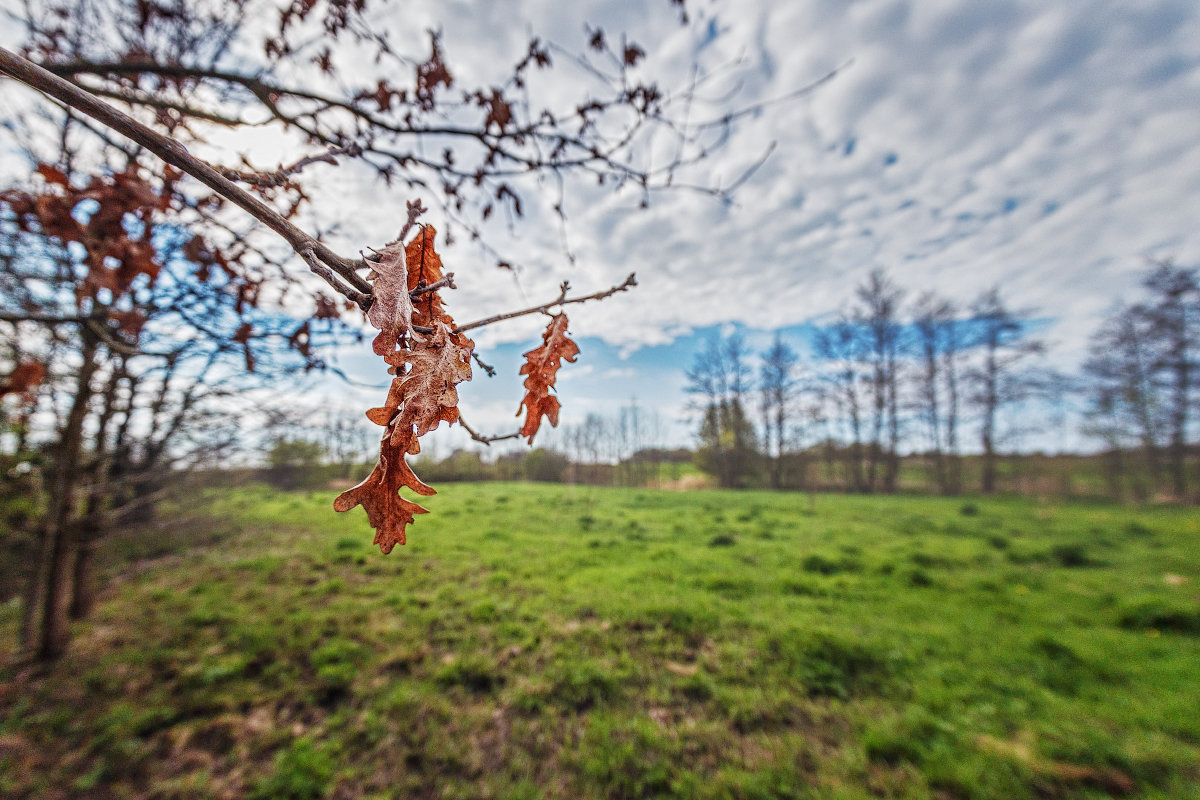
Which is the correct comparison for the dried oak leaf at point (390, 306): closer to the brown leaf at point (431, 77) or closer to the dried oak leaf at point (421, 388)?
the dried oak leaf at point (421, 388)

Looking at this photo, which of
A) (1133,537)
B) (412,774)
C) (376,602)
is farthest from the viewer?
(1133,537)

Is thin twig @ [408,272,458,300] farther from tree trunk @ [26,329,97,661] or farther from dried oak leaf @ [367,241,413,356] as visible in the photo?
tree trunk @ [26,329,97,661]

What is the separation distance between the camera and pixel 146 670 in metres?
4.81

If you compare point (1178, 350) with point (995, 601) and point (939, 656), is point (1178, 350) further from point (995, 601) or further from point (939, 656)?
point (939, 656)

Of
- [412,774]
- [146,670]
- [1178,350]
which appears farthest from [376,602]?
[1178,350]

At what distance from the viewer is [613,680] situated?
4301 millimetres

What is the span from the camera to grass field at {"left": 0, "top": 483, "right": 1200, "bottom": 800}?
10.7 ft

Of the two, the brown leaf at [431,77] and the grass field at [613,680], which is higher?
the brown leaf at [431,77]

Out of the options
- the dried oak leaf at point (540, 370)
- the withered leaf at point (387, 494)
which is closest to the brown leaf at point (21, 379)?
the dried oak leaf at point (540, 370)

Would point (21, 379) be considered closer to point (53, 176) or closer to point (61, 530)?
point (53, 176)

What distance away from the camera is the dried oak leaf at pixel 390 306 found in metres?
0.69

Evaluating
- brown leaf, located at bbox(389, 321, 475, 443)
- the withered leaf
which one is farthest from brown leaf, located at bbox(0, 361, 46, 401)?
brown leaf, located at bbox(389, 321, 475, 443)

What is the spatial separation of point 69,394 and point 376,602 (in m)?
4.48

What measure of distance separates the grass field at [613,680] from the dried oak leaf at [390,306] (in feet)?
12.8
